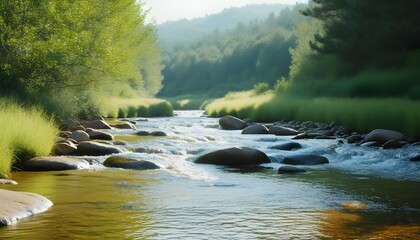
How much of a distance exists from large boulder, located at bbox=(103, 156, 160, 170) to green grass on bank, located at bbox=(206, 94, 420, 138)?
23.6ft

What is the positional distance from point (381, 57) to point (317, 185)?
19.6 meters

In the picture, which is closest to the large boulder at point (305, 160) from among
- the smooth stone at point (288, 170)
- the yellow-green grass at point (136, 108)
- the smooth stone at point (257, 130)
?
the smooth stone at point (288, 170)

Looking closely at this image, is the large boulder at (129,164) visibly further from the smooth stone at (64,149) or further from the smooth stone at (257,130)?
the smooth stone at (257,130)

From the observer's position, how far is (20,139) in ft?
33.8

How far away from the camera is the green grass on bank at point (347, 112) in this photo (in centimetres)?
1541

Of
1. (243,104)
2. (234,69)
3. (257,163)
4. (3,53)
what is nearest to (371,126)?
(257,163)

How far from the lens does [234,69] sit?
111m

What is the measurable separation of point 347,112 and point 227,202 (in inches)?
499

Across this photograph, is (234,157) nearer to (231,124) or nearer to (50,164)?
(50,164)

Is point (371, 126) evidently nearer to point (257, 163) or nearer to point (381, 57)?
point (257, 163)

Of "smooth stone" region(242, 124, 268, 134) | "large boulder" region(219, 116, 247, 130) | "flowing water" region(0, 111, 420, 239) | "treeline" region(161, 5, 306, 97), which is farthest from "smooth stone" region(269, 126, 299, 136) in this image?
"treeline" region(161, 5, 306, 97)

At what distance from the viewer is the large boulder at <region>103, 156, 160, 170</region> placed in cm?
1070

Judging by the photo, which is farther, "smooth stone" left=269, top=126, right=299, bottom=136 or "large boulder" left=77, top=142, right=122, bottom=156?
"smooth stone" left=269, top=126, right=299, bottom=136

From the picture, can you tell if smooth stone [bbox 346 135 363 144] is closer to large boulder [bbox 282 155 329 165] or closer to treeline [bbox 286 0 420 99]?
large boulder [bbox 282 155 329 165]
